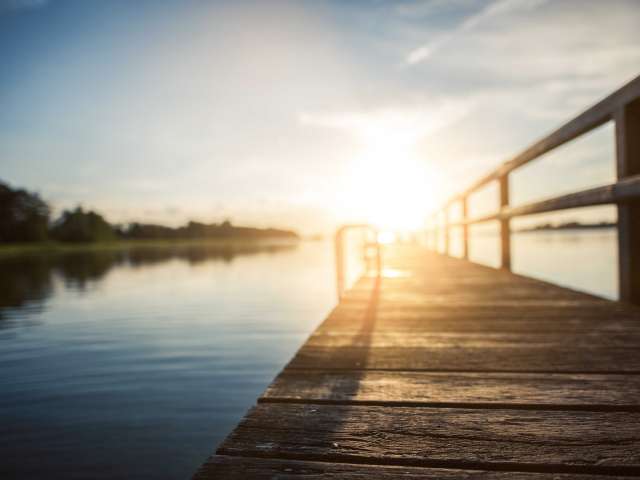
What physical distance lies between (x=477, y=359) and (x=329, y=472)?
3.41ft

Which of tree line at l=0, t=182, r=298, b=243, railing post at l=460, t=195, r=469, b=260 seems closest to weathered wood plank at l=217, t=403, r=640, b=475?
railing post at l=460, t=195, r=469, b=260

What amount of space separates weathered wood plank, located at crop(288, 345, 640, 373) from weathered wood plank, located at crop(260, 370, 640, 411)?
0.08m

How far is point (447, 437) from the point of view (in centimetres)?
107

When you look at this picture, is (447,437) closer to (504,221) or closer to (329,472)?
(329,472)

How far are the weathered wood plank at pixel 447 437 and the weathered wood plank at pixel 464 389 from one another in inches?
2.7

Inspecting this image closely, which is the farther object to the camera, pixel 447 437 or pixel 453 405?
pixel 453 405

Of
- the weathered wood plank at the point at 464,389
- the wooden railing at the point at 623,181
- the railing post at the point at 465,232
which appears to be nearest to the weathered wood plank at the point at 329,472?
the weathered wood plank at the point at 464,389

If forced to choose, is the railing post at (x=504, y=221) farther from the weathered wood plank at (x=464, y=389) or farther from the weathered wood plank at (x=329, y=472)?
the weathered wood plank at (x=329, y=472)

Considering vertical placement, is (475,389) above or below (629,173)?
below

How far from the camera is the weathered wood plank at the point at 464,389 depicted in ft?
4.21

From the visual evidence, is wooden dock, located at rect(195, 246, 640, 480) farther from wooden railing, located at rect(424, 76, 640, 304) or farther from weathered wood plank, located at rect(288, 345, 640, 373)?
wooden railing, located at rect(424, 76, 640, 304)

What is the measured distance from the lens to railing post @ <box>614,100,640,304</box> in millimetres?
2248

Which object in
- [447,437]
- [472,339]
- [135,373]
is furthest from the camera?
[135,373]

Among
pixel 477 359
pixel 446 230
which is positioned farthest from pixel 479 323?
pixel 446 230
